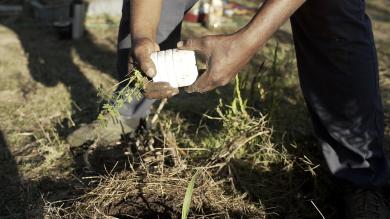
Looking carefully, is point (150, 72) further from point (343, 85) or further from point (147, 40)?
point (343, 85)

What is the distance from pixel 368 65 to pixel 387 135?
0.92 m

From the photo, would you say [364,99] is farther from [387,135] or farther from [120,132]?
[120,132]

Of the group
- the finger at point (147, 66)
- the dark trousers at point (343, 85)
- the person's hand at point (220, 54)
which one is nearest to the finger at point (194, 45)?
the person's hand at point (220, 54)

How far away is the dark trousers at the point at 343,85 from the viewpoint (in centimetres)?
192

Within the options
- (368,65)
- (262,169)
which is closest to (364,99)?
(368,65)

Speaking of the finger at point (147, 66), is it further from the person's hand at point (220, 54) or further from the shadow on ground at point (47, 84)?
the shadow on ground at point (47, 84)

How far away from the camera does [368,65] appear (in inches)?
77.7

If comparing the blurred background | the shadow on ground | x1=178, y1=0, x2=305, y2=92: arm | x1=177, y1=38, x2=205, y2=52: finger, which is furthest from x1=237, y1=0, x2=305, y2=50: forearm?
the shadow on ground

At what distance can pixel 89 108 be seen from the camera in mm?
3152

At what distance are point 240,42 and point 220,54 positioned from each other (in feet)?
0.25

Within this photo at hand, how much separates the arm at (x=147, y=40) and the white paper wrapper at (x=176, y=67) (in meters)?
0.02

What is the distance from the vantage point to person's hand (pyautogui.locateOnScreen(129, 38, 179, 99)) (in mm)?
1710

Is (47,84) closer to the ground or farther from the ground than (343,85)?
closer to the ground

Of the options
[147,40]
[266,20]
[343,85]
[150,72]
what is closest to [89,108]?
[147,40]
